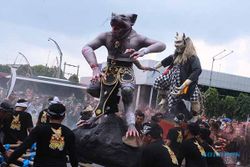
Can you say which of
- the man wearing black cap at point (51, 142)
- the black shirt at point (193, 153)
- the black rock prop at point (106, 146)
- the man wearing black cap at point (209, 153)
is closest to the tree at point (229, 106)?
the man wearing black cap at point (209, 153)

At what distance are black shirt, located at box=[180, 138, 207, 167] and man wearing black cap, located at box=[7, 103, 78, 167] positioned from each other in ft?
6.31

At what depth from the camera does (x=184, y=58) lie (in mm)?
8453

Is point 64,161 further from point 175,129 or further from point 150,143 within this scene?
point 175,129

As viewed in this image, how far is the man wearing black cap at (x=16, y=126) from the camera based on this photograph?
8406 millimetres

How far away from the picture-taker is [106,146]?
6852 millimetres

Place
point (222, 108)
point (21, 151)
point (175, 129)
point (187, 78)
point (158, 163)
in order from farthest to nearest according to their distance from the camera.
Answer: point (222, 108)
point (187, 78)
point (175, 129)
point (158, 163)
point (21, 151)

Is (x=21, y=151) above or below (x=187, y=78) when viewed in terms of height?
below

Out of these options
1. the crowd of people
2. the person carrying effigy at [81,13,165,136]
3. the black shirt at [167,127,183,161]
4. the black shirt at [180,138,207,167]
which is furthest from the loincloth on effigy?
the black shirt at [180,138,207,167]

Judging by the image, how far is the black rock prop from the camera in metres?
6.82

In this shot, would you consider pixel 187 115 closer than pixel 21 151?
No

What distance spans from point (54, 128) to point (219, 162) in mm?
2908

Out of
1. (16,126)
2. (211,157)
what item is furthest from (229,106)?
(211,157)

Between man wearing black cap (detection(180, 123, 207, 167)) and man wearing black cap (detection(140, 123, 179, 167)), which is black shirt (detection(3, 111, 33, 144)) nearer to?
man wearing black cap (detection(180, 123, 207, 167))

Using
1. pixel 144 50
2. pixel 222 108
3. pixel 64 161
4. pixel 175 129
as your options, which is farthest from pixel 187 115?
pixel 222 108
